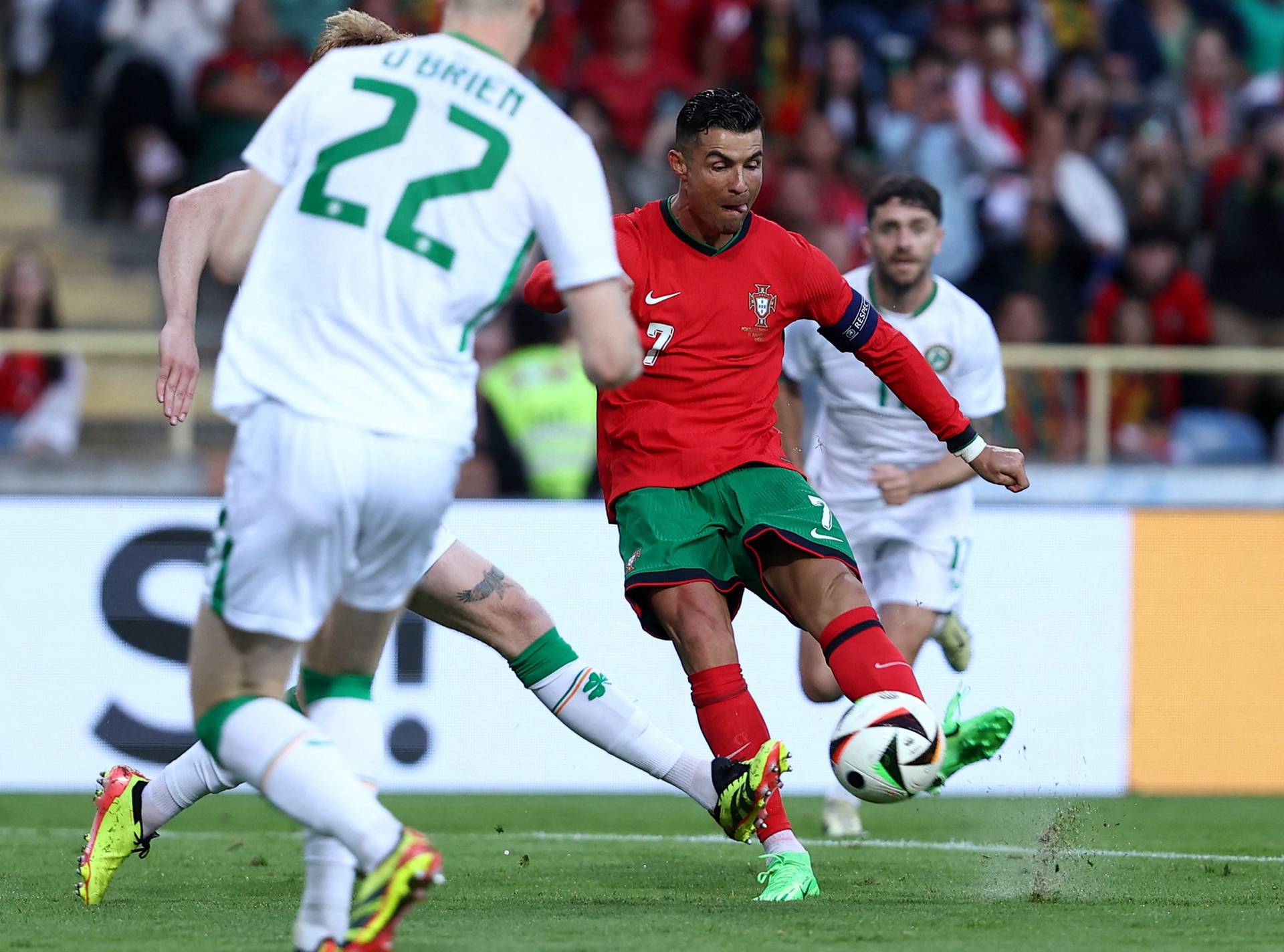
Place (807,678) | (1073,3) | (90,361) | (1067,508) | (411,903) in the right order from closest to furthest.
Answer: (411,903)
(807,678)
(1067,508)
(90,361)
(1073,3)

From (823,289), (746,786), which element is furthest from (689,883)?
(823,289)

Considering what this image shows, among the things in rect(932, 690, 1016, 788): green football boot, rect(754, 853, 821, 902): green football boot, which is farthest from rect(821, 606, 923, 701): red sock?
rect(754, 853, 821, 902): green football boot

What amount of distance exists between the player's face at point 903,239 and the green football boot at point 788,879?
8.77ft

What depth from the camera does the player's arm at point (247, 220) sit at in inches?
154

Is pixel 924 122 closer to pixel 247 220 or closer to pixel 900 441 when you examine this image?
pixel 900 441

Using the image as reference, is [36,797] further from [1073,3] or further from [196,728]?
[1073,3]

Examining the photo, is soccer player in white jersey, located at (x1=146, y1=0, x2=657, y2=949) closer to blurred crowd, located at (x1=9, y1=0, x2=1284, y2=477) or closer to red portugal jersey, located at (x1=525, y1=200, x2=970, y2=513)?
red portugal jersey, located at (x1=525, y1=200, x2=970, y2=513)

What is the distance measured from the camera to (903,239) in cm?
728

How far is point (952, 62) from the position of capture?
13.0m

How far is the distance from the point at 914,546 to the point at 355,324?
13.8ft

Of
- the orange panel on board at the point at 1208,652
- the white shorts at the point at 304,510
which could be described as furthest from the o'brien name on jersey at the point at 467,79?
the orange panel on board at the point at 1208,652

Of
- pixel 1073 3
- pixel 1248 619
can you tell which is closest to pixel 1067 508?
pixel 1248 619

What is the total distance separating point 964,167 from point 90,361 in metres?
5.51

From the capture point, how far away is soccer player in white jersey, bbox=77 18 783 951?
16.9ft
